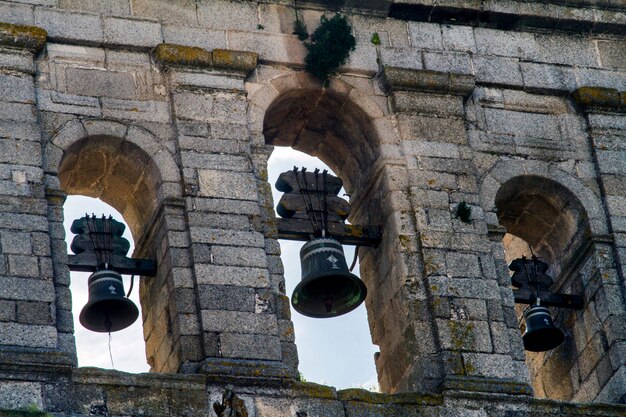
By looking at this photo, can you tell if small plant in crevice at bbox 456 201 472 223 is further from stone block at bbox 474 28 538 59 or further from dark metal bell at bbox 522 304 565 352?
stone block at bbox 474 28 538 59

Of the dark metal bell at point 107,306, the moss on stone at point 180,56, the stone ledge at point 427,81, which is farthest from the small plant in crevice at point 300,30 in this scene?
the dark metal bell at point 107,306

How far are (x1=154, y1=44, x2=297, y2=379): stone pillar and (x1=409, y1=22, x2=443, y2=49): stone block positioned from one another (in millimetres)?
2039

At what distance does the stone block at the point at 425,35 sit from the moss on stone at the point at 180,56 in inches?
100

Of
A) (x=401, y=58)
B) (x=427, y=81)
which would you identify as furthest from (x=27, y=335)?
(x=401, y=58)

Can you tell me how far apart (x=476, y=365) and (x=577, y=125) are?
12.8ft

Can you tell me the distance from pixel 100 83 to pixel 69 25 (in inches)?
29.9

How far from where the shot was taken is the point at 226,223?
76.1 ft

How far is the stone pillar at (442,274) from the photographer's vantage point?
75.6 ft

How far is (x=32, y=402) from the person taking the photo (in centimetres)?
2106

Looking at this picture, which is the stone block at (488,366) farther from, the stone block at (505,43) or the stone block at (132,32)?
the stone block at (132,32)

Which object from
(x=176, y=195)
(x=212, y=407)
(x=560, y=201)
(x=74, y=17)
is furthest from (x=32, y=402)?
(x=560, y=201)

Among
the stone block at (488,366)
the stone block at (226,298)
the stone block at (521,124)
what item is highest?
the stone block at (521,124)

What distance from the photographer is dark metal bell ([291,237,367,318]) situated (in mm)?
23562

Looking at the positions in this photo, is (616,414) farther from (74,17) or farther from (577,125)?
(74,17)
